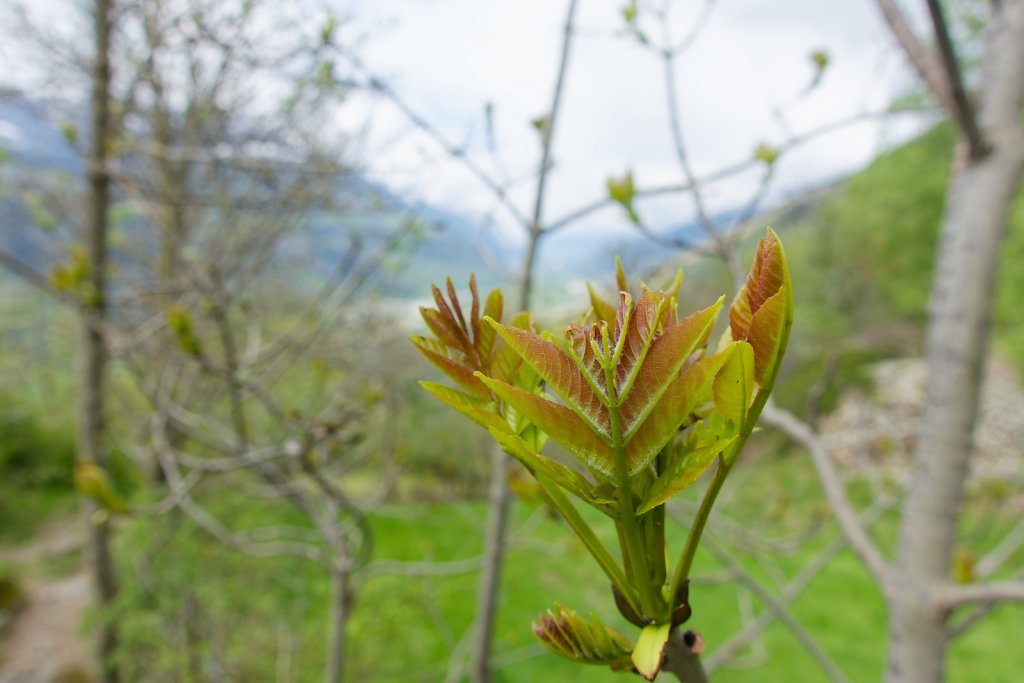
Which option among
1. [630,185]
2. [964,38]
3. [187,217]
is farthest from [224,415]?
[964,38]

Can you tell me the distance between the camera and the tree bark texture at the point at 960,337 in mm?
1259

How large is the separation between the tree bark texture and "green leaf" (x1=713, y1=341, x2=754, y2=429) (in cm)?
124

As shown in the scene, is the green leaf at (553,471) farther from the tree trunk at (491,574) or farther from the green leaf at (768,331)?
the tree trunk at (491,574)

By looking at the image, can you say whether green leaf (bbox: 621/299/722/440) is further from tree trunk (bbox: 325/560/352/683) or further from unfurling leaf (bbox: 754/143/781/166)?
tree trunk (bbox: 325/560/352/683)

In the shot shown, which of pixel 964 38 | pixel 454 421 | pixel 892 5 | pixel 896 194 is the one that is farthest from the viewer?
pixel 896 194

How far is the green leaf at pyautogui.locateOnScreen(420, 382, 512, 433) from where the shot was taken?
328 millimetres

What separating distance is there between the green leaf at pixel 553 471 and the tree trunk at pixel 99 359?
12.3ft

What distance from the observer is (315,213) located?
467 centimetres

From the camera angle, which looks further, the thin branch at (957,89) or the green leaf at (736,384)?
the thin branch at (957,89)

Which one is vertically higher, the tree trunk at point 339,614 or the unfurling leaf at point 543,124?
the unfurling leaf at point 543,124

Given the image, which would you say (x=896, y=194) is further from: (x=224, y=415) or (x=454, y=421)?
(x=224, y=415)

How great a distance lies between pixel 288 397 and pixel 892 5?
5.73 metres

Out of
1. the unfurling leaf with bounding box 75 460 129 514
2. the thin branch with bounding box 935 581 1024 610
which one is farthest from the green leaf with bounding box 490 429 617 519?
the unfurling leaf with bounding box 75 460 129 514

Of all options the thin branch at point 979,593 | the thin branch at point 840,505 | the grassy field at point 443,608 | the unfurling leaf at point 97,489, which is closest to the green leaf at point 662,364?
the thin branch at point 979,593
